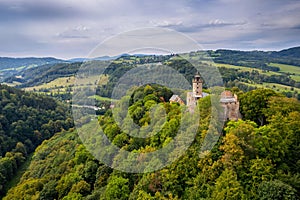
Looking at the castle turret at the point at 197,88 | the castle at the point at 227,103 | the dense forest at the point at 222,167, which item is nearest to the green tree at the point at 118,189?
the dense forest at the point at 222,167

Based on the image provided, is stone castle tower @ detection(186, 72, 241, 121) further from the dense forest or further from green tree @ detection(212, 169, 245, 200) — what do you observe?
green tree @ detection(212, 169, 245, 200)

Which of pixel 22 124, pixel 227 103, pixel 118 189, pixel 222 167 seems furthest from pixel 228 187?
pixel 22 124

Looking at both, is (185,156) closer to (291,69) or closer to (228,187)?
(228,187)

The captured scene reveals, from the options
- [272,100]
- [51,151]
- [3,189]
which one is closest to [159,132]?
[272,100]

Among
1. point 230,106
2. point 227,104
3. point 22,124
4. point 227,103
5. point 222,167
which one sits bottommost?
point 22,124

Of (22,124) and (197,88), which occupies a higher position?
(197,88)

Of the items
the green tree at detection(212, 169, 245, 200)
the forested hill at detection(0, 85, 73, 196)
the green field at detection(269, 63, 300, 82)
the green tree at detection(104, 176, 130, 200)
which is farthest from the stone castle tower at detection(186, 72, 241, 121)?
the green field at detection(269, 63, 300, 82)

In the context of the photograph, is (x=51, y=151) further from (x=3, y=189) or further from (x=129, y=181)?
(x=129, y=181)
